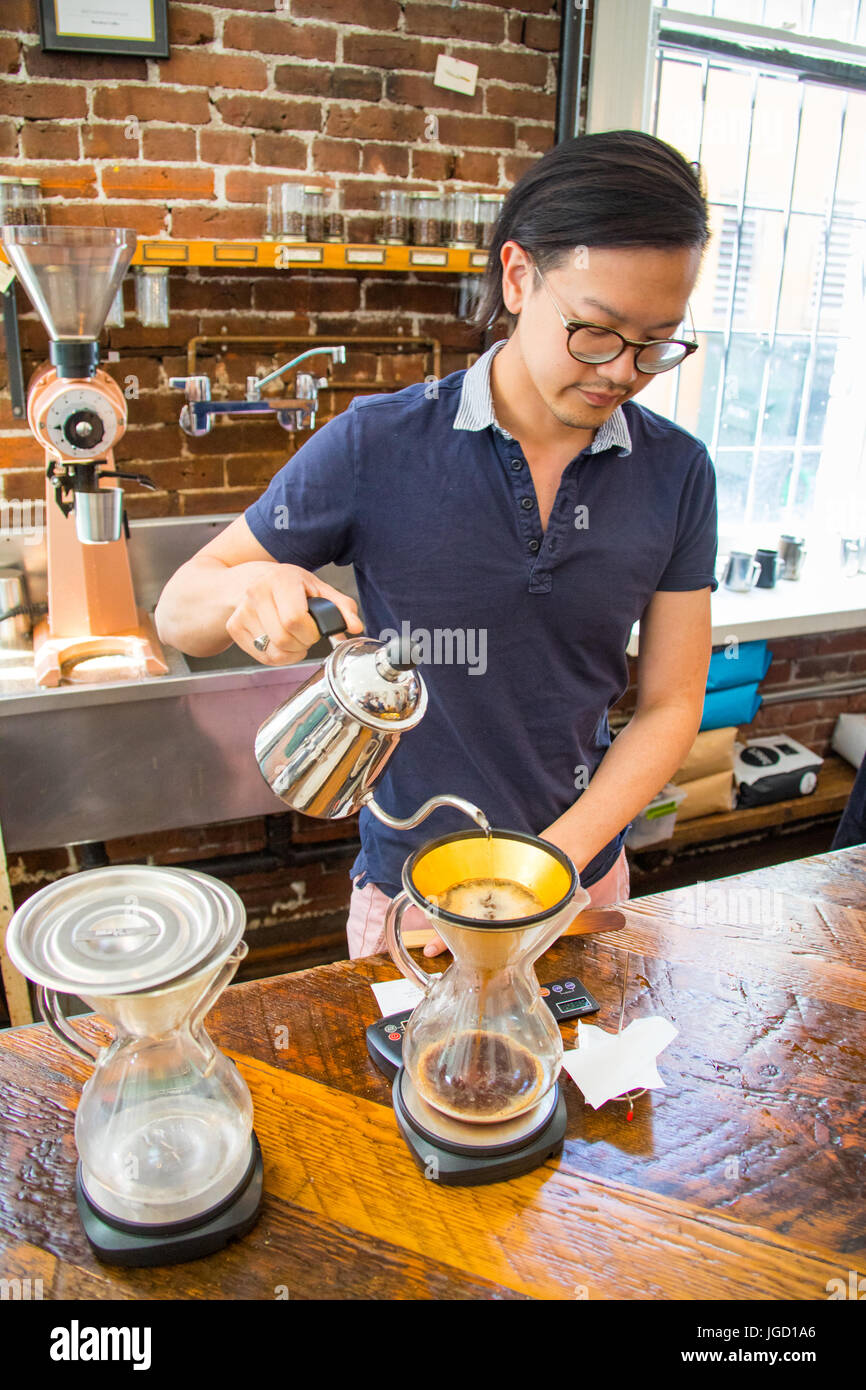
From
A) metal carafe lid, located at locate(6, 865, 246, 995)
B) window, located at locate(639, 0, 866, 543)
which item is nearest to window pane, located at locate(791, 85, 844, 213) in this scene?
window, located at locate(639, 0, 866, 543)

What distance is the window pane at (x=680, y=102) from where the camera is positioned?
9.56 ft

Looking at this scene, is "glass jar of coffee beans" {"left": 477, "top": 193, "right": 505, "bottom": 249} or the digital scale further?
"glass jar of coffee beans" {"left": 477, "top": 193, "right": 505, "bottom": 249}

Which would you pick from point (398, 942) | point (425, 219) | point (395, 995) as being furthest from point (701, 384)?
point (398, 942)

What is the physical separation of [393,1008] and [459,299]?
7.16 feet

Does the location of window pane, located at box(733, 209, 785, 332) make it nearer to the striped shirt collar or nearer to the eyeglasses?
the striped shirt collar

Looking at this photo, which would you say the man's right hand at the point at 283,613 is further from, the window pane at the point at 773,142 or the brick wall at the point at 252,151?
the window pane at the point at 773,142

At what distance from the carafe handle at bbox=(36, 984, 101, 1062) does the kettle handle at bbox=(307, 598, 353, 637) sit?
0.39 metres

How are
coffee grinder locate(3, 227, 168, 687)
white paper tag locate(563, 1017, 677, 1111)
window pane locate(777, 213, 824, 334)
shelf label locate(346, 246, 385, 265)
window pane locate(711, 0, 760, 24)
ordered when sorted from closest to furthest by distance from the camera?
white paper tag locate(563, 1017, 677, 1111), coffee grinder locate(3, 227, 168, 687), shelf label locate(346, 246, 385, 265), window pane locate(711, 0, 760, 24), window pane locate(777, 213, 824, 334)

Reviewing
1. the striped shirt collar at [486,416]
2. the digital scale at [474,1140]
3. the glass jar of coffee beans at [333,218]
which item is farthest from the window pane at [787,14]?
the digital scale at [474,1140]

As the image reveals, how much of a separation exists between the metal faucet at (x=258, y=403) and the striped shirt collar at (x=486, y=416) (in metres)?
0.97

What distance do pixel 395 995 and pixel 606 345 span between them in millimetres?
849

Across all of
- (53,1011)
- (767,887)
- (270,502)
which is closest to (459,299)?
(270,502)

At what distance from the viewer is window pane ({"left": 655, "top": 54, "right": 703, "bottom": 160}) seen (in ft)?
9.56

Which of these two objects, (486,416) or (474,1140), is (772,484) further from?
(474,1140)
